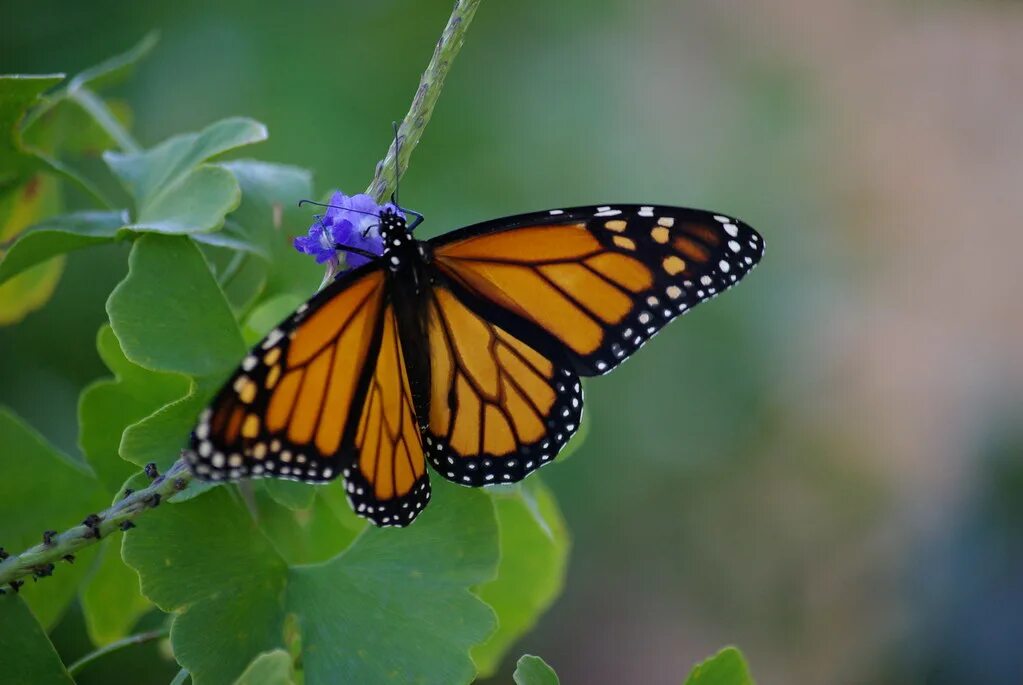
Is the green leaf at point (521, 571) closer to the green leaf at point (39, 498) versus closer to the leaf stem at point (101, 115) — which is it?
the green leaf at point (39, 498)

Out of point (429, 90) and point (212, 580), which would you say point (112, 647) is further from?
point (429, 90)

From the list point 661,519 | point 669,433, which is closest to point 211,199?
point 669,433

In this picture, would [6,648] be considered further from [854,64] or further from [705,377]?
[854,64]

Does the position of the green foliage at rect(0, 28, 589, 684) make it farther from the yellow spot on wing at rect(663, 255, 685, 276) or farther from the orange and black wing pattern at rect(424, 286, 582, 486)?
the yellow spot on wing at rect(663, 255, 685, 276)

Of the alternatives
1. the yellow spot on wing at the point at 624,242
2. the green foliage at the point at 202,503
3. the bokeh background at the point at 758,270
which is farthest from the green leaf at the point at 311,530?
the bokeh background at the point at 758,270

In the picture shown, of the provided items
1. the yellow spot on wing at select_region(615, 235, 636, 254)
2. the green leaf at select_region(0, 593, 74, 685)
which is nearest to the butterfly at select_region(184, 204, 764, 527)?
the yellow spot on wing at select_region(615, 235, 636, 254)

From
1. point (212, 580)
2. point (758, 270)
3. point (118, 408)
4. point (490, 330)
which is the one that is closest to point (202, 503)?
point (212, 580)
